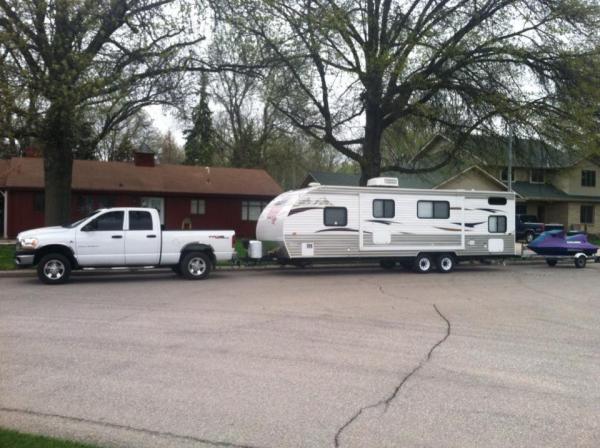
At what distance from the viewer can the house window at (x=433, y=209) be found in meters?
18.8

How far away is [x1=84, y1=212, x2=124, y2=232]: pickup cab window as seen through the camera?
48.0 feet

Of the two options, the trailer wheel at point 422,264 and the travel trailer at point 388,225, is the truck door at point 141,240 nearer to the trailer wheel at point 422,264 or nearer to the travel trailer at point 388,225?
the travel trailer at point 388,225

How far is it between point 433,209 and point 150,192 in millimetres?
17375

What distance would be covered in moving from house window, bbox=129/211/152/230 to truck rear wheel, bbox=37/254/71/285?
74.8 inches

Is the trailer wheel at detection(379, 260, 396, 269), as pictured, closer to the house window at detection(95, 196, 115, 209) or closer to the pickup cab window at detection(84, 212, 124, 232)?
the pickup cab window at detection(84, 212, 124, 232)

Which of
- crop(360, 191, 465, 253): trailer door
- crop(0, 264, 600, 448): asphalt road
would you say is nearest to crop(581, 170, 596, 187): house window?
crop(360, 191, 465, 253): trailer door

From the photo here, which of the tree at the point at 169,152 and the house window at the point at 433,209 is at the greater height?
the tree at the point at 169,152

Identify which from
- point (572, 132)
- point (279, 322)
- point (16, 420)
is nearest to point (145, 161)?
point (572, 132)

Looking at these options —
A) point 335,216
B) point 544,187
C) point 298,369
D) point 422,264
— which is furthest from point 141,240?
point 544,187

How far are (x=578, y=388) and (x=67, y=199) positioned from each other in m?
18.4

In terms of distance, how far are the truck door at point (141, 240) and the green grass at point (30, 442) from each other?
1082cm

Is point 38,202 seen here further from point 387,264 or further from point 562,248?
point 562,248

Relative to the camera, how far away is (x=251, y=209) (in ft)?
111

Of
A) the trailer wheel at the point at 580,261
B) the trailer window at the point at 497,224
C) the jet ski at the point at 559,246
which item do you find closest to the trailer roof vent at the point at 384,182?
the trailer window at the point at 497,224
